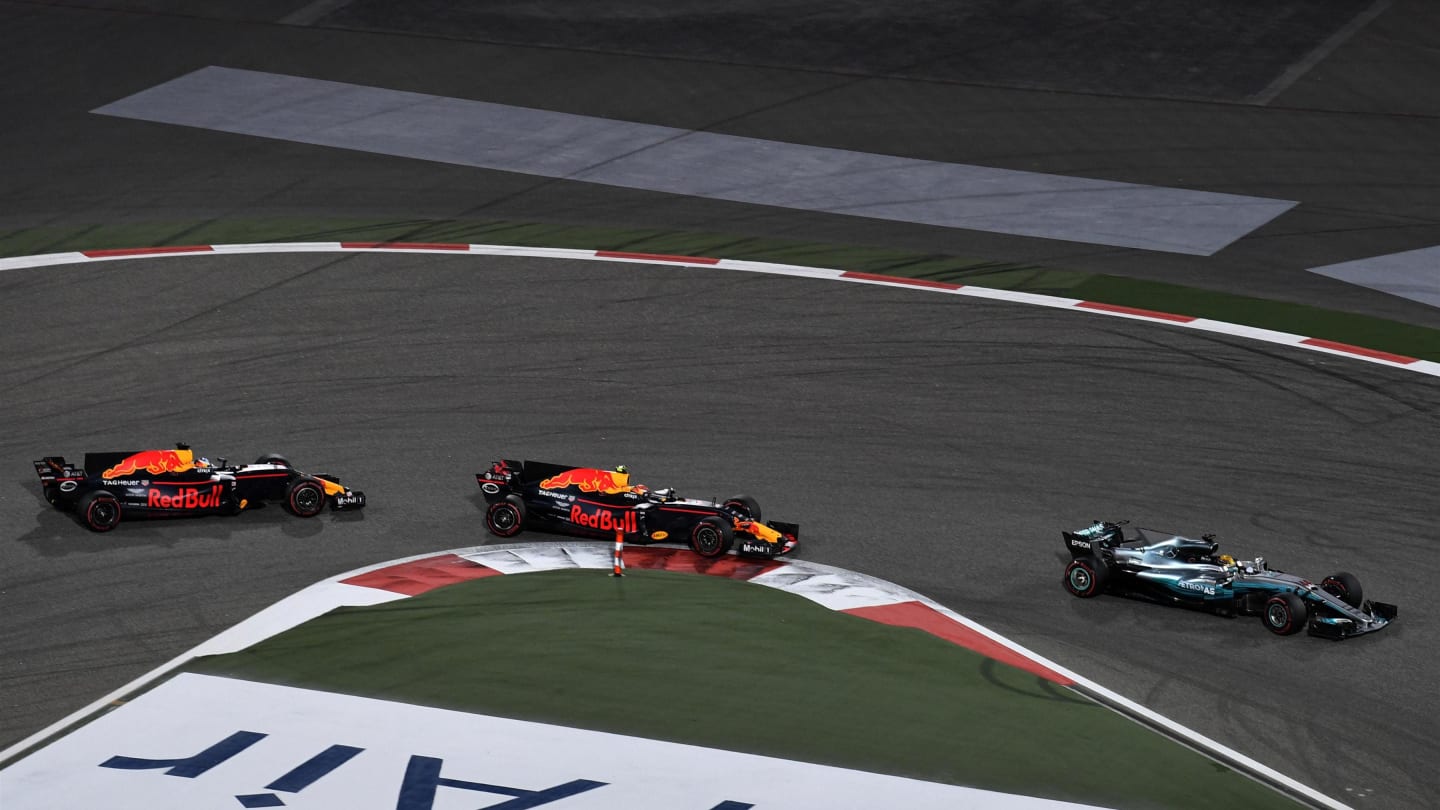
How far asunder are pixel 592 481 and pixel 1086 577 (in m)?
4.54

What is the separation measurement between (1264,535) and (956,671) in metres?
4.20

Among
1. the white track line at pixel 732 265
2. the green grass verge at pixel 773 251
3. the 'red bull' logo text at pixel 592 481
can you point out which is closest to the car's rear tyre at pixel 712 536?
the 'red bull' logo text at pixel 592 481

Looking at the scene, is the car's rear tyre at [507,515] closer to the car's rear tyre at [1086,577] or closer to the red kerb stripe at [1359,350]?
the car's rear tyre at [1086,577]

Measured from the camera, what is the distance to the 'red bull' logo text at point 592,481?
16359mm

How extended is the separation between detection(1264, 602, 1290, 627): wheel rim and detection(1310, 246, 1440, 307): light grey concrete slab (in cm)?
984

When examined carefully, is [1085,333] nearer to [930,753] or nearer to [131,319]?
[930,753]

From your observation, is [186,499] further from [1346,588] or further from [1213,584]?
[1346,588]

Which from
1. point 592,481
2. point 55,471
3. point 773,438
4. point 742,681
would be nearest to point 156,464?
point 55,471

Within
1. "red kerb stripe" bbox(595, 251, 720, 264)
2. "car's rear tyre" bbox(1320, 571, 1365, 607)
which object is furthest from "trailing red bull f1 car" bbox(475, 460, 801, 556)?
"red kerb stripe" bbox(595, 251, 720, 264)

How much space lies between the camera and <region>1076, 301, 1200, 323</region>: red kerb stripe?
22.1 metres

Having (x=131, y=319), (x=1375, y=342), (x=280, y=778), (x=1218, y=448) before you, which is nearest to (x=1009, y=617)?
(x=1218, y=448)

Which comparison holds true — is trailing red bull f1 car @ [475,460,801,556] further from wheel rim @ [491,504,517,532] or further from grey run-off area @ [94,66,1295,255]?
grey run-off area @ [94,66,1295,255]

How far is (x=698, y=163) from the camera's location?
91.5 ft

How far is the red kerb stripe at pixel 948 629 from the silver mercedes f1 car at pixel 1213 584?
1.30m
